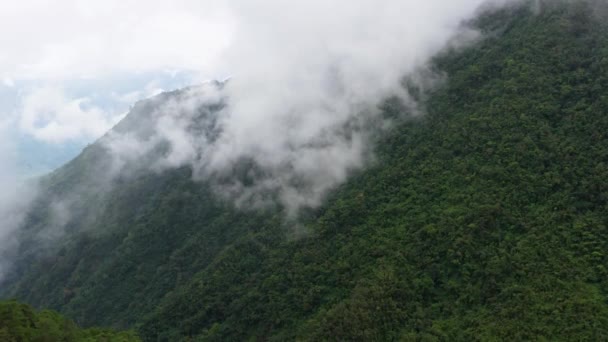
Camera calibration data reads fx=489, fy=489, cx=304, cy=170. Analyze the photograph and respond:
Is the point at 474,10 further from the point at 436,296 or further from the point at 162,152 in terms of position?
the point at 162,152

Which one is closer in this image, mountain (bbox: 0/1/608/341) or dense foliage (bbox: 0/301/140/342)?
dense foliage (bbox: 0/301/140/342)

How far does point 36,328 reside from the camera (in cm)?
3562

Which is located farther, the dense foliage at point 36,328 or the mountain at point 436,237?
the mountain at point 436,237

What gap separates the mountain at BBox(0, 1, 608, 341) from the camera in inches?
1735

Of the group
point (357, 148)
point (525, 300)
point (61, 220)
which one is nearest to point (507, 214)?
point (525, 300)

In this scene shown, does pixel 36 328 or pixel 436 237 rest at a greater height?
pixel 36 328

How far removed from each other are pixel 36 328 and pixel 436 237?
3677 cm

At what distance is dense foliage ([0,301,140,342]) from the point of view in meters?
33.1

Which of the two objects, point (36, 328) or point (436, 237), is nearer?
point (36, 328)

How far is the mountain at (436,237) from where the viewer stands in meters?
44.1

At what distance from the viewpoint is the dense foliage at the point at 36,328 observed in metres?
33.1

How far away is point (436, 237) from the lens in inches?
1994

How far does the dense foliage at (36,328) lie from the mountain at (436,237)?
2038 cm

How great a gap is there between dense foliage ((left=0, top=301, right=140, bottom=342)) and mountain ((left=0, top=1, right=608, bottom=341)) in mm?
20381
